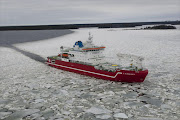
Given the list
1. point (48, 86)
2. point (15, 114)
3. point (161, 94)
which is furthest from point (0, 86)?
point (161, 94)

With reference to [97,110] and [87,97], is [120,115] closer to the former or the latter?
[97,110]

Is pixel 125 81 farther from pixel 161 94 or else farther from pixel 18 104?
pixel 18 104

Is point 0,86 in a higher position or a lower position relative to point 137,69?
lower

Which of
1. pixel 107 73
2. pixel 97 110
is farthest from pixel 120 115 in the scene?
pixel 107 73

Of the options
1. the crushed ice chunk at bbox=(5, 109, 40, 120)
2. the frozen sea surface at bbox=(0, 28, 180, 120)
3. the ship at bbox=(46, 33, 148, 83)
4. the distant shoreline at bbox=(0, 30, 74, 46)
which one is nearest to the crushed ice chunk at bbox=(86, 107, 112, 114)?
the frozen sea surface at bbox=(0, 28, 180, 120)

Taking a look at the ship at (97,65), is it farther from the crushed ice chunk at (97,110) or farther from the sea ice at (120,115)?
the sea ice at (120,115)

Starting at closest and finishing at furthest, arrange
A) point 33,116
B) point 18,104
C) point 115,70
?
point 33,116, point 18,104, point 115,70

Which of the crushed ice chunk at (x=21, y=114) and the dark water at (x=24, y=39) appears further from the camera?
the dark water at (x=24, y=39)

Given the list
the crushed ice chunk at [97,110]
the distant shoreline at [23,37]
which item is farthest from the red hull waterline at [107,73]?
the distant shoreline at [23,37]
